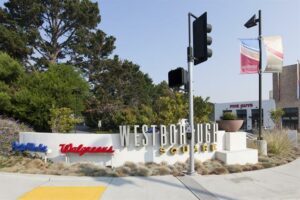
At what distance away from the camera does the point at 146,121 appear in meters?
18.9

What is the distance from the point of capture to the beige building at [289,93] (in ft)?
163

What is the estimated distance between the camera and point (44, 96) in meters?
18.9

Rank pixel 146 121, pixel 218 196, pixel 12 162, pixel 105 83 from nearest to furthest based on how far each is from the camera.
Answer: pixel 218 196 → pixel 12 162 → pixel 146 121 → pixel 105 83

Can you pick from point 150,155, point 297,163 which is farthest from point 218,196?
point 297,163

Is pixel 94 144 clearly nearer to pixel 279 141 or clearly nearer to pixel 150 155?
pixel 150 155

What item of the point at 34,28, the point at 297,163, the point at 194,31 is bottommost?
the point at 297,163

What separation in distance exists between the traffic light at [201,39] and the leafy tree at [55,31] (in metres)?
28.2

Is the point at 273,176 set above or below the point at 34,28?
below

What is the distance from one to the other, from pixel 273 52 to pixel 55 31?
28391 millimetres

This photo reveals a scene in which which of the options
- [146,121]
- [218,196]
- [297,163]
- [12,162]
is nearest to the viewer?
[218,196]

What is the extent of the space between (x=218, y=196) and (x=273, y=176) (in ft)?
10.3

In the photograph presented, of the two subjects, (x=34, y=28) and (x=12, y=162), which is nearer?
(x=12, y=162)

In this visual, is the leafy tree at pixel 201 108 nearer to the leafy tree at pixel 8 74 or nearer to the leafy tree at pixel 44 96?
the leafy tree at pixel 44 96

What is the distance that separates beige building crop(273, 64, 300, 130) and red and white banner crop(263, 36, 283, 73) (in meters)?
35.7
